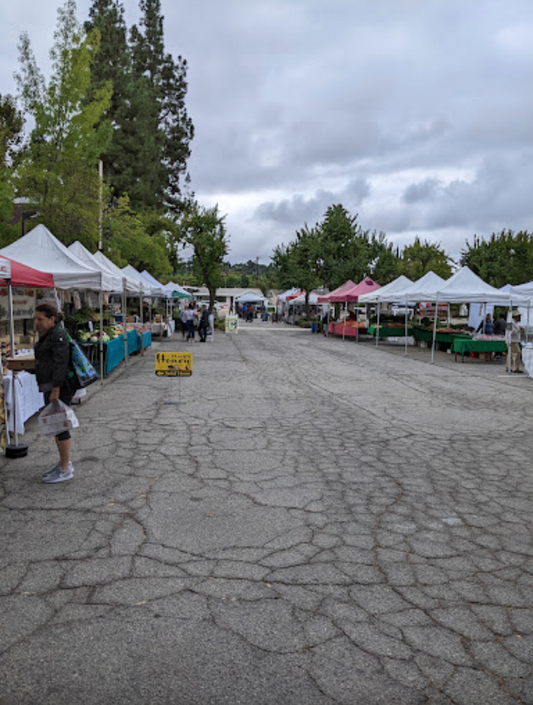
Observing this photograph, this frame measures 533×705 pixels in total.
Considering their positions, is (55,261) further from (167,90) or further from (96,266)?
(167,90)

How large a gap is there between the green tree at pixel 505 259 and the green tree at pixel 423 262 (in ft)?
39.6

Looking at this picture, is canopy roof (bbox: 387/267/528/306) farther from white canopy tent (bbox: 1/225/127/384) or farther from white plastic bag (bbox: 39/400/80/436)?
white plastic bag (bbox: 39/400/80/436)

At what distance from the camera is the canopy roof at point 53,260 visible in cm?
1112

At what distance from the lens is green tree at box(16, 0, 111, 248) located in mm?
16625

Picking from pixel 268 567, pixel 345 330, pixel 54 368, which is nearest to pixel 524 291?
pixel 54 368

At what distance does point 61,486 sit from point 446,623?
376cm

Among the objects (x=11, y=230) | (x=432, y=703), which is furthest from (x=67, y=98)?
(x=432, y=703)

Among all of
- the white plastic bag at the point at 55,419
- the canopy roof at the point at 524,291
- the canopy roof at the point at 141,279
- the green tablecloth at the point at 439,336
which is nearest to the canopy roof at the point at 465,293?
the canopy roof at the point at 524,291

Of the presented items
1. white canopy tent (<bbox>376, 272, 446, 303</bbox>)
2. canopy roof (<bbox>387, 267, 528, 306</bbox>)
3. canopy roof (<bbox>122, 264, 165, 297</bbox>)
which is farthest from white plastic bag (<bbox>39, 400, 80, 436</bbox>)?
canopy roof (<bbox>122, 264, 165, 297</bbox>)

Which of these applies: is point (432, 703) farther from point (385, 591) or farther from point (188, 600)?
point (188, 600)

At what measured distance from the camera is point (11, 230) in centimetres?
1684

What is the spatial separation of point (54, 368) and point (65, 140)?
14500 millimetres

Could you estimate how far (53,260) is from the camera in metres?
11.6

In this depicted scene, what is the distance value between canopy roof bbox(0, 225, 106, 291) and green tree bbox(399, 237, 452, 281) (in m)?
53.6
